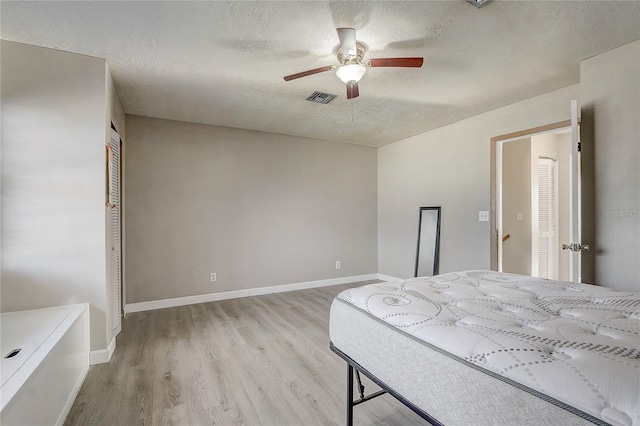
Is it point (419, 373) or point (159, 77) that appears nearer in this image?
point (419, 373)

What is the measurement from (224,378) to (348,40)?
8.20 feet

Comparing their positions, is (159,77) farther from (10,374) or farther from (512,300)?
(512,300)

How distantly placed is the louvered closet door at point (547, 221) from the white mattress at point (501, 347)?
12.1 ft

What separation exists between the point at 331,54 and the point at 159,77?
63.9 inches

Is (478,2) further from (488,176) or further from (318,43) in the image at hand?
(488,176)

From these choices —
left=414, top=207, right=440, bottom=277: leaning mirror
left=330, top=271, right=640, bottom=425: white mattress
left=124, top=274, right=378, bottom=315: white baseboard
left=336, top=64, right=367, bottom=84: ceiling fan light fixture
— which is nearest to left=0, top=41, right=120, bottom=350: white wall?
left=124, top=274, right=378, bottom=315: white baseboard

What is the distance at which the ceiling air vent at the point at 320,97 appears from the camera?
10.2ft

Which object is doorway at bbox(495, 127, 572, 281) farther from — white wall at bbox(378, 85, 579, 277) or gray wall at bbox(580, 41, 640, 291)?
gray wall at bbox(580, 41, 640, 291)

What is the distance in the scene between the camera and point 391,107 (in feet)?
11.4

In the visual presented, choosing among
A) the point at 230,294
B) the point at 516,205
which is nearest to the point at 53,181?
the point at 230,294

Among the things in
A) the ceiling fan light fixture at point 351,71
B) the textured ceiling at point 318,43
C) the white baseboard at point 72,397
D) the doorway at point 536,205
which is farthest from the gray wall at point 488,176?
the white baseboard at point 72,397

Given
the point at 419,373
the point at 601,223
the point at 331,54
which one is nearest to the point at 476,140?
the point at 601,223

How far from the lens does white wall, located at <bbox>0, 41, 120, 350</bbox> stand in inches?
86.1

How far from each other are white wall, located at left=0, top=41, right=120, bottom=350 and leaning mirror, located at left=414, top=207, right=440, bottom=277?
152 inches
